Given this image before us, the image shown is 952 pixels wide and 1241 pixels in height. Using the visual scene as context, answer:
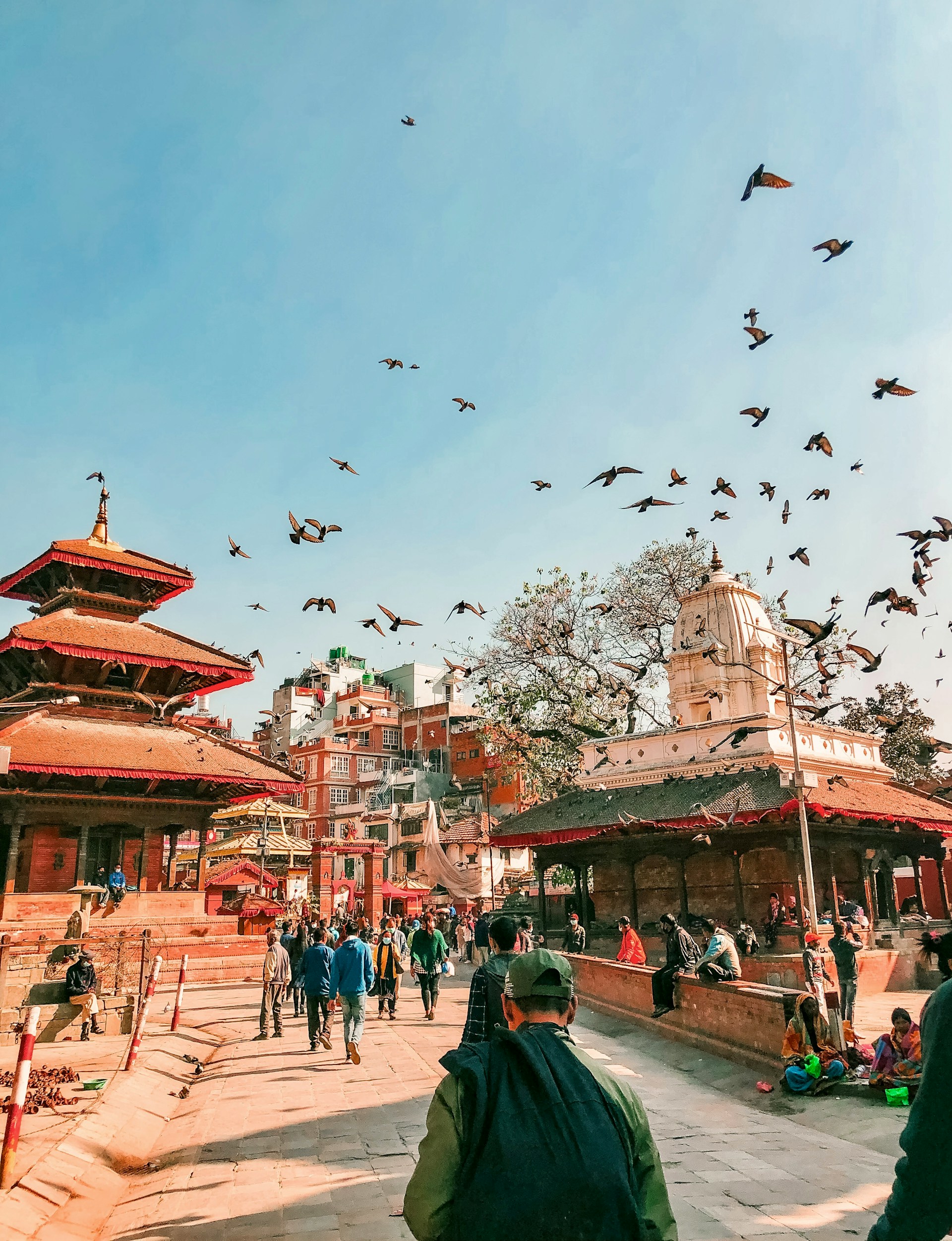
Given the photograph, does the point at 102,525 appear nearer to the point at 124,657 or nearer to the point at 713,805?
the point at 124,657

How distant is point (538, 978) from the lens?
102 inches

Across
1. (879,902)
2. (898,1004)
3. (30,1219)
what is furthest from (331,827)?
(30,1219)

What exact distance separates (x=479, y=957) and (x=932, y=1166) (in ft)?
78.5

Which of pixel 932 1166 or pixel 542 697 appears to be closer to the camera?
pixel 932 1166

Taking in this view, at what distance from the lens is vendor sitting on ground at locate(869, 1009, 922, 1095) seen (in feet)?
27.7

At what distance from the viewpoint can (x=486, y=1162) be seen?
83.1 inches

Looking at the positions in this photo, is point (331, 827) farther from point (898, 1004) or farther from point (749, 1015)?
point (749, 1015)

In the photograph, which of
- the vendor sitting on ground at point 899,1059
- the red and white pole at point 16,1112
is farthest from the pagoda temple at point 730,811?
the red and white pole at point 16,1112

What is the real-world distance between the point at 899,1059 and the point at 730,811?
1119 cm

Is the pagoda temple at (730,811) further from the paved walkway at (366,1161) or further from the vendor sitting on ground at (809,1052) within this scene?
the paved walkway at (366,1161)

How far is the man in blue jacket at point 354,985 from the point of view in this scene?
10.7 meters

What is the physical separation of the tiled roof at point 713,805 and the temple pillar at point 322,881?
6.97m

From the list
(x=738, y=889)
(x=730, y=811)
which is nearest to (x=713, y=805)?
(x=730, y=811)

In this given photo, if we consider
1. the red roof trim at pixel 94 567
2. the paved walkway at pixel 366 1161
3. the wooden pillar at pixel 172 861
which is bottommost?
the paved walkway at pixel 366 1161
